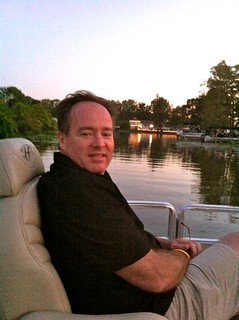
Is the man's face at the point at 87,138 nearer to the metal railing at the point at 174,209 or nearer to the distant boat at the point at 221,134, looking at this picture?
the metal railing at the point at 174,209

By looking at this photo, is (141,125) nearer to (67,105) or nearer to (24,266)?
(67,105)

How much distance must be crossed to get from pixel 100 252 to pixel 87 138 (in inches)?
28.2

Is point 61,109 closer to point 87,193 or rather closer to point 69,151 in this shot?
point 69,151

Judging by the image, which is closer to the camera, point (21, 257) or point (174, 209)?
point (21, 257)

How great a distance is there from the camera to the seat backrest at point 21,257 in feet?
4.67

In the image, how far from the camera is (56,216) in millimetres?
1533

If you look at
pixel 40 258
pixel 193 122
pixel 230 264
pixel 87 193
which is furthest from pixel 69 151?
pixel 193 122

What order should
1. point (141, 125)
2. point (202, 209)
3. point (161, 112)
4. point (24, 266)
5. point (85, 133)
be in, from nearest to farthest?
1. point (24, 266)
2. point (85, 133)
3. point (202, 209)
4. point (161, 112)
5. point (141, 125)

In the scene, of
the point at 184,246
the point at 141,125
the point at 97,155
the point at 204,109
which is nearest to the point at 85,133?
the point at 97,155

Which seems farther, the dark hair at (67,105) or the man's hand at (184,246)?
the man's hand at (184,246)

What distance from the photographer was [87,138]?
196cm

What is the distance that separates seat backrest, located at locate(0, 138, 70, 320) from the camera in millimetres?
1425

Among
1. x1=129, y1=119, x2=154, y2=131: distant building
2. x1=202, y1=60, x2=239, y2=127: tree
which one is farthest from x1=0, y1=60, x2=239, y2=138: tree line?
x1=129, y1=119, x2=154, y2=131: distant building

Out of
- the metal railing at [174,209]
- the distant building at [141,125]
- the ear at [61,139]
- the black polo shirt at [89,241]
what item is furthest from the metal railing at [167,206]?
the distant building at [141,125]
